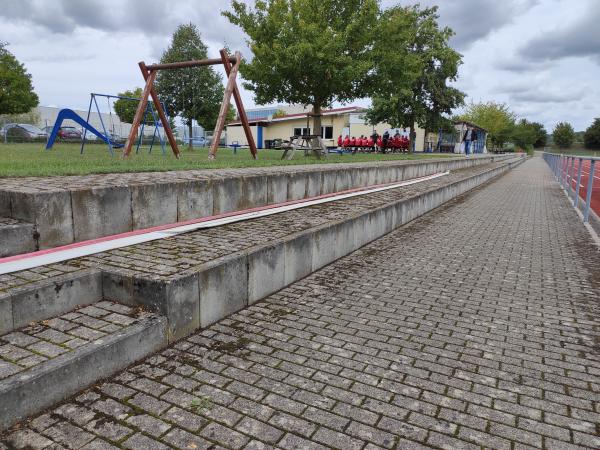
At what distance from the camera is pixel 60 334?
282 centimetres

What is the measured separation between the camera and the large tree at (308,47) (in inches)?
653

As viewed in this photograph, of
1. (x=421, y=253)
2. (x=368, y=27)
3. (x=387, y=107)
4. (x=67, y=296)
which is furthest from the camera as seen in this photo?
(x=387, y=107)

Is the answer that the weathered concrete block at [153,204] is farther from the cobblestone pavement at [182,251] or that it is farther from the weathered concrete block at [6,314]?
the weathered concrete block at [6,314]

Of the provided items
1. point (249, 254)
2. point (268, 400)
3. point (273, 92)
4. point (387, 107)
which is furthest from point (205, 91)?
point (268, 400)

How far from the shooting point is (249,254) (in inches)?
163

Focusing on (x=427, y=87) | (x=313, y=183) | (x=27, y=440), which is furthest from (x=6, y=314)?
(x=427, y=87)

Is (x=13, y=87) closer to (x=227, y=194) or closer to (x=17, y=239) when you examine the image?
(x=227, y=194)

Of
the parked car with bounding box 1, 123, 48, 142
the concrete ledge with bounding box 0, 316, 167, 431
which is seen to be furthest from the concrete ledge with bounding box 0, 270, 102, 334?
the parked car with bounding box 1, 123, 48, 142

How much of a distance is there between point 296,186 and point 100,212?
4.21 metres

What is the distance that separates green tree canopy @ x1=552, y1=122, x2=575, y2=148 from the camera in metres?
136

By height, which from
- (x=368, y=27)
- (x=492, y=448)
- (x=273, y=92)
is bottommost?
(x=492, y=448)

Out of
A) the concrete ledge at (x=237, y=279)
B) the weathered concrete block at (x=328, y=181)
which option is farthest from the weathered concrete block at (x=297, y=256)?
the weathered concrete block at (x=328, y=181)

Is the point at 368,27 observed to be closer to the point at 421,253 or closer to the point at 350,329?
the point at 421,253

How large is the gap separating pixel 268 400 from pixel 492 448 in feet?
3.95
